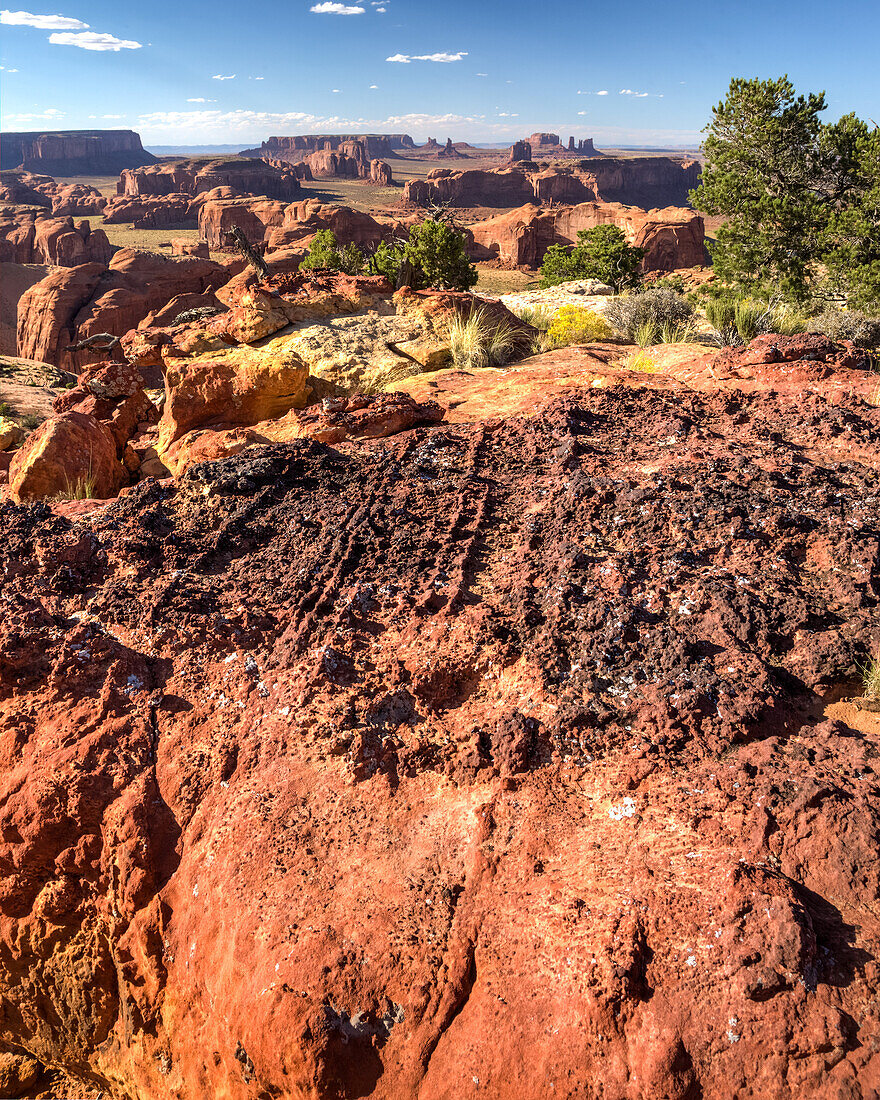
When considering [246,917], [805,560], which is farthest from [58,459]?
[805,560]

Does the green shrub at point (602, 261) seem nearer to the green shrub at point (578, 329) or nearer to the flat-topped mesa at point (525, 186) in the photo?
the green shrub at point (578, 329)

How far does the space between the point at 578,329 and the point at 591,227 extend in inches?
1696

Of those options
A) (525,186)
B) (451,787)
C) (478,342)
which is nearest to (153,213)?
(525,186)

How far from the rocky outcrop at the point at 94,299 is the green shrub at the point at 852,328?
27332 mm

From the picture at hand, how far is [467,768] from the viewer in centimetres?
258

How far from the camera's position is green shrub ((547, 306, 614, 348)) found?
9633 millimetres

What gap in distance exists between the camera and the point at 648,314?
31.8 ft

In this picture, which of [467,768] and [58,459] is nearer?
[467,768]

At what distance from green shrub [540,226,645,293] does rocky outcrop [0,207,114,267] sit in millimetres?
37330

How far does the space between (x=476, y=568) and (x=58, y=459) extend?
405cm

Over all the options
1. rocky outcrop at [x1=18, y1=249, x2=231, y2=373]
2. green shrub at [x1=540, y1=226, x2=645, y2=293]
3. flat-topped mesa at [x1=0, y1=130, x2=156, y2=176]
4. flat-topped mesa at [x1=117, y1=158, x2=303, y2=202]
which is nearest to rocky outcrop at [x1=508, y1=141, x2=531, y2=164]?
→ flat-topped mesa at [x1=117, y1=158, x2=303, y2=202]

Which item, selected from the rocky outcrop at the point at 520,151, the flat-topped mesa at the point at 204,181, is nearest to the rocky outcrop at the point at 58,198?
the flat-topped mesa at the point at 204,181

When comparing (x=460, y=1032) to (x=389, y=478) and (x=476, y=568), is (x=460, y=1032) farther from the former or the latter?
(x=389, y=478)

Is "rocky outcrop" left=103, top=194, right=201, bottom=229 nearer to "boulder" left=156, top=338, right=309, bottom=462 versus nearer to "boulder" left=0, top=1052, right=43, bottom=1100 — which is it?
"boulder" left=156, top=338, right=309, bottom=462
